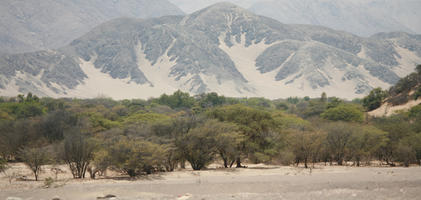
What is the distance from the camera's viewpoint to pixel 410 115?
6538 centimetres

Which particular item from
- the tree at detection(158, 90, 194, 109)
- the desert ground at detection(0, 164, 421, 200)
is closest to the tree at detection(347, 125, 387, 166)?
the desert ground at detection(0, 164, 421, 200)

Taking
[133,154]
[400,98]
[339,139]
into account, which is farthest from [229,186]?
[400,98]

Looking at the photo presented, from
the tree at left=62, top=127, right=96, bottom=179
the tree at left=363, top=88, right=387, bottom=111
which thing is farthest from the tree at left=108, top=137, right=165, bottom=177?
the tree at left=363, top=88, right=387, bottom=111

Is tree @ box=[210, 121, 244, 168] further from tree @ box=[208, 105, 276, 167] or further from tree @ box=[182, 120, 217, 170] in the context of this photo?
tree @ box=[208, 105, 276, 167]

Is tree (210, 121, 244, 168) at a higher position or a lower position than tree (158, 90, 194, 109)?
lower

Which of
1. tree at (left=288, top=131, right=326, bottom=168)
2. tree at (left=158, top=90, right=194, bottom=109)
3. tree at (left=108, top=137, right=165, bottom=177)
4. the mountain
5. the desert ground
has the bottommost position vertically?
the desert ground

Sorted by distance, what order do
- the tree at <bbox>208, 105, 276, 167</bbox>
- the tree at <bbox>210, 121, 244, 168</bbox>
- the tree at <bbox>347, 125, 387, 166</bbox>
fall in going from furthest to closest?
the tree at <bbox>347, 125, 387, 166</bbox>, the tree at <bbox>208, 105, 276, 167</bbox>, the tree at <bbox>210, 121, 244, 168</bbox>

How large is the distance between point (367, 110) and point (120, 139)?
70.8 meters

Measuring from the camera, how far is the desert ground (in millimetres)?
24594

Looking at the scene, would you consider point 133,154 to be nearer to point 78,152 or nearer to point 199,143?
point 78,152

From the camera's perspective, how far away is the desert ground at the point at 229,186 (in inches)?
968

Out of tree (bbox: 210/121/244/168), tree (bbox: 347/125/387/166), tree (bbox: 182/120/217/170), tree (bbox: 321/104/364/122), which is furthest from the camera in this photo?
tree (bbox: 321/104/364/122)

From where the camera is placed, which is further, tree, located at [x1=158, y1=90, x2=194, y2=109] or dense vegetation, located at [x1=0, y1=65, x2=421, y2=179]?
tree, located at [x1=158, y1=90, x2=194, y2=109]

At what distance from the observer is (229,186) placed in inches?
1111
